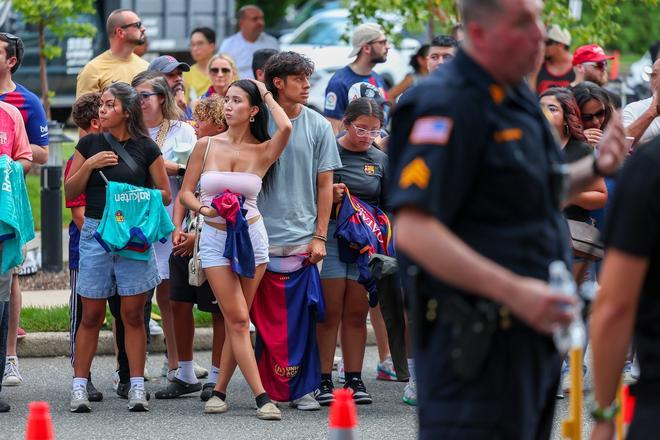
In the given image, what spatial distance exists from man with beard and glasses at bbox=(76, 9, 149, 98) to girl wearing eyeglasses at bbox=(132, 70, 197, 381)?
112 cm

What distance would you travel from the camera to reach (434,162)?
140 inches

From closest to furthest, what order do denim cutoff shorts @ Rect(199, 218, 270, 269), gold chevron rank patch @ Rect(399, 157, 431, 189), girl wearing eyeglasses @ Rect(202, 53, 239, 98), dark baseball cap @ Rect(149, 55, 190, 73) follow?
gold chevron rank patch @ Rect(399, 157, 431, 189) < denim cutoff shorts @ Rect(199, 218, 270, 269) < dark baseball cap @ Rect(149, 55, 190, 73) < girl wearing eyeglasses @ Rect(202, 53, 239, 98)

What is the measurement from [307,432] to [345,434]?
71.7 inches

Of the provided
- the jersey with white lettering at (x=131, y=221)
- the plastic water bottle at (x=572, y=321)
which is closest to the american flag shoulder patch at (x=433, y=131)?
the plastic water bottle at (x=572, y=321)

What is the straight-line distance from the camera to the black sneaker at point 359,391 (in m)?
8.15

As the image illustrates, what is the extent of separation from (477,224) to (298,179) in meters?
4.40

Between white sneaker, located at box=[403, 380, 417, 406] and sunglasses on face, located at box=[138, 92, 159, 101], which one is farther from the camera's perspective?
sunglasses on face, located at box=[138, 92, 159, 101]

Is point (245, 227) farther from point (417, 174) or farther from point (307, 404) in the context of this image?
point (417, 174)

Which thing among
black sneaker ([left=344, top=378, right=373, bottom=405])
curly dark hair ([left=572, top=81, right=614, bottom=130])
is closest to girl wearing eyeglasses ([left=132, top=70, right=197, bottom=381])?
black sneaker ([left=344, top=378, right=373, bottom=405])

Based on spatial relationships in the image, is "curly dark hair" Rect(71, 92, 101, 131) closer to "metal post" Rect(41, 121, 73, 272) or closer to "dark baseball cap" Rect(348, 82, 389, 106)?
"dark baseball cap" Rect(348, 82, 389, 106)

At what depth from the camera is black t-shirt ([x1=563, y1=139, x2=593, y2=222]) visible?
791cm

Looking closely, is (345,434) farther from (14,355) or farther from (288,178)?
(14,355)

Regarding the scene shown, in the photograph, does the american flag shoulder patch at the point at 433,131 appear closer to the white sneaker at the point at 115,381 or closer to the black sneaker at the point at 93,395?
the black sneaker at the point at 93,395

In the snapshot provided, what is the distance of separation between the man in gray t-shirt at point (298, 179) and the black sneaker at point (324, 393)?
817 millimetres
